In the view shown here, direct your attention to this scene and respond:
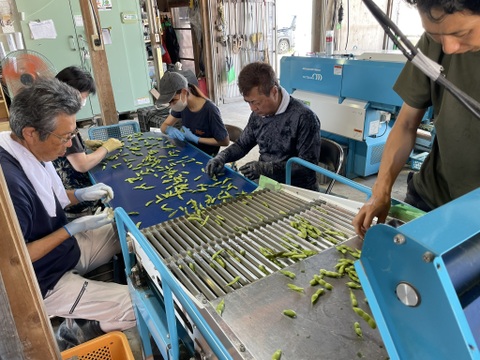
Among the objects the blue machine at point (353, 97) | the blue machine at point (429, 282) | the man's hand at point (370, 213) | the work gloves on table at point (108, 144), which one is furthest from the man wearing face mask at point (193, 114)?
the blue machine at point (429, 282)

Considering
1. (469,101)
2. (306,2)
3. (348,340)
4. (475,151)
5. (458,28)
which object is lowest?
(348,340)

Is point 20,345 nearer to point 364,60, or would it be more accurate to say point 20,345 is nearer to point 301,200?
point 301,200

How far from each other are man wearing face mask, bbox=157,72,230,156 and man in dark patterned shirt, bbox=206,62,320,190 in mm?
624

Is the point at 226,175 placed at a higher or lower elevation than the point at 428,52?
lower

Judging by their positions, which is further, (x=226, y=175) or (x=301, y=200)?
(x=226, y=175)

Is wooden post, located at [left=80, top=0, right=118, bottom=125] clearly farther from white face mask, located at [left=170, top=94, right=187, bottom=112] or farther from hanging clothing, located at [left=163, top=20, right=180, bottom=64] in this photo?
hanging clothing, located at [left=163, top=20, right=180, bottom=64]

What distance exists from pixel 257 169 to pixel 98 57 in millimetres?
2373

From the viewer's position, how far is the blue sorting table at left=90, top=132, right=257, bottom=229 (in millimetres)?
2227

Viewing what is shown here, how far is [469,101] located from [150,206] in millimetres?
1904

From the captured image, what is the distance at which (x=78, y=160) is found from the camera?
2.76m

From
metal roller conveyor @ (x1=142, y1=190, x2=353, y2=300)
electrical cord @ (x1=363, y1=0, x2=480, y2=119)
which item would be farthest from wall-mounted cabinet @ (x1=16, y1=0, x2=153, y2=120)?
electrical cord @ (x1=363, y1=0, x2=480, y2=119)

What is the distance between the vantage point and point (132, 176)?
276 cm

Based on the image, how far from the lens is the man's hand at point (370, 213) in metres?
1.33

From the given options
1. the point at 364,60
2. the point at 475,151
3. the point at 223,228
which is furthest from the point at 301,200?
the point at 364,60
